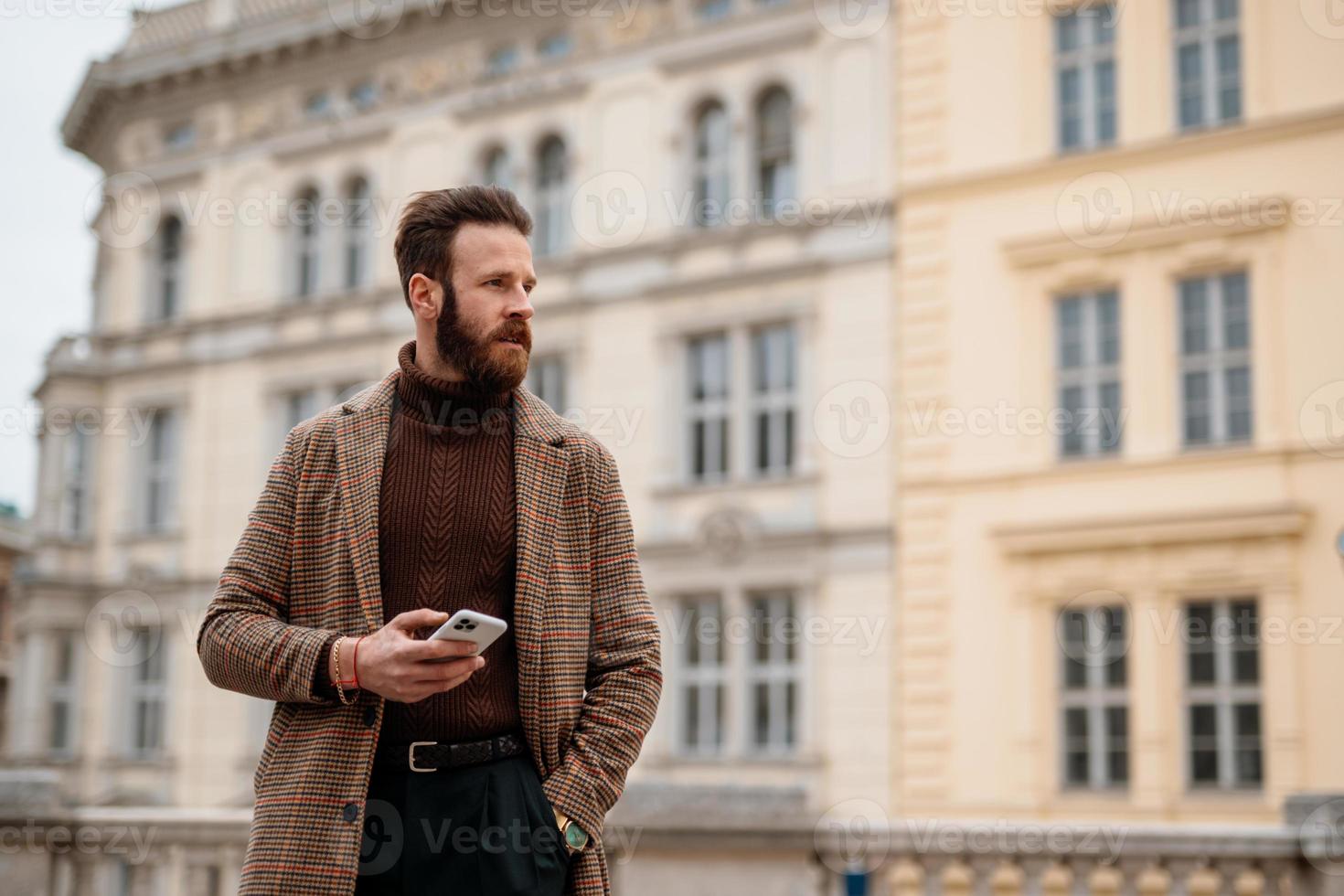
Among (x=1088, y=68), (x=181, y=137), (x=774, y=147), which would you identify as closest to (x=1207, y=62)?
(x=1088, y=68)

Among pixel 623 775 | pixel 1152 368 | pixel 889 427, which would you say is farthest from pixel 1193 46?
pixel 623 775

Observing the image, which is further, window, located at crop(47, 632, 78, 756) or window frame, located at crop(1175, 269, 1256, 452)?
window, located at crop(47, 632, 78, 756)

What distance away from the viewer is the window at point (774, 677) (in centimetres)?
2022

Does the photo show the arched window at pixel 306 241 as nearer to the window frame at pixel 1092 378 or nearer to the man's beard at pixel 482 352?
the window frame at pixel 1092 378

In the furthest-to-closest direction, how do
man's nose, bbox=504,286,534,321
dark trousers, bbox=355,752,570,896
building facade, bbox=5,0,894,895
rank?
building facade, bbox=5,0,894,895
man's nose, bbox=504,286,534,321
dark trousers, bbox=355,752,570,896

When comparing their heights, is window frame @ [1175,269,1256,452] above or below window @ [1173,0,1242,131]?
below

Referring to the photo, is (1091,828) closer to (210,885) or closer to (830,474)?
(210,885)

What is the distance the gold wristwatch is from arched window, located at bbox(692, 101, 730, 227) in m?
19.3

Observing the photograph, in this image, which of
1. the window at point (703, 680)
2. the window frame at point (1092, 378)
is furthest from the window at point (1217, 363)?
the window at point (703, 680)

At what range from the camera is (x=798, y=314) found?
2078cm

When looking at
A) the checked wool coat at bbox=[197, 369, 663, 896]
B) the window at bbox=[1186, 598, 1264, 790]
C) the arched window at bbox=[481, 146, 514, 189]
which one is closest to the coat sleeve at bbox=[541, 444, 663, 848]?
the checked wool coat at bbox=[197, 369, 663, 896]

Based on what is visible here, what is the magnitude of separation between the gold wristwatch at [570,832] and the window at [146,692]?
24512 mm

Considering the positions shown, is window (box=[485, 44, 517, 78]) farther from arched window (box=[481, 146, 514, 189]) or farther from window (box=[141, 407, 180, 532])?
window (box=[141, 407, 180, 532])

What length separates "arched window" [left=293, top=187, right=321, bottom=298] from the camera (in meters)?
26.1
